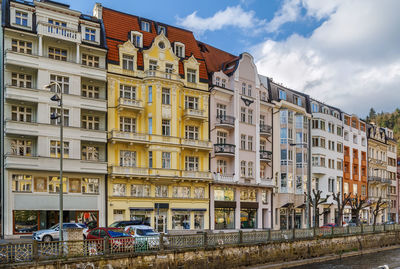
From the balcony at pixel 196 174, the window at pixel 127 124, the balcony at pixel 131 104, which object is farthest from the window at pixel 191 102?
the balcony at pixel 196 174

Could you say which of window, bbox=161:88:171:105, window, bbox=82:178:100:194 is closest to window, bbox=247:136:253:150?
window, bbox=161:88:171:105

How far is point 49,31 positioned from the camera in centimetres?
4084

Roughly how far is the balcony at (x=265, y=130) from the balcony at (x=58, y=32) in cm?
2550

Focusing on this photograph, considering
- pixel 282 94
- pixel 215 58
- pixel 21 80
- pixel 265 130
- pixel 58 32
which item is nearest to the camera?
pixel 21 80

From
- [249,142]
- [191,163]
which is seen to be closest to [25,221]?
[191,163]

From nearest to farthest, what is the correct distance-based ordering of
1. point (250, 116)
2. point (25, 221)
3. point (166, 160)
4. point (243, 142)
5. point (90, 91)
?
point (25, 221), point (90, 91), point (166, 160), point (243, 142), point (250, 116)

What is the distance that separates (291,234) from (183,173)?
1633cm

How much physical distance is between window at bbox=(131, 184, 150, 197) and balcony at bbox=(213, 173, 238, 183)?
854 centimetres

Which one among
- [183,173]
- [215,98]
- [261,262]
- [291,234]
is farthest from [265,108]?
[261,262]

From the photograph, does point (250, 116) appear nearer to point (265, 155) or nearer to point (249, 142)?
point (249, 142)

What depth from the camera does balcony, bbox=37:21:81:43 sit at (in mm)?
40250

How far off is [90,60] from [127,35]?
19.5ft

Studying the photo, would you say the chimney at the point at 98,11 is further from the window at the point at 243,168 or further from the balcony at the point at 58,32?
the window at the point at 243,168

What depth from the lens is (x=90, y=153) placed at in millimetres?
44281
